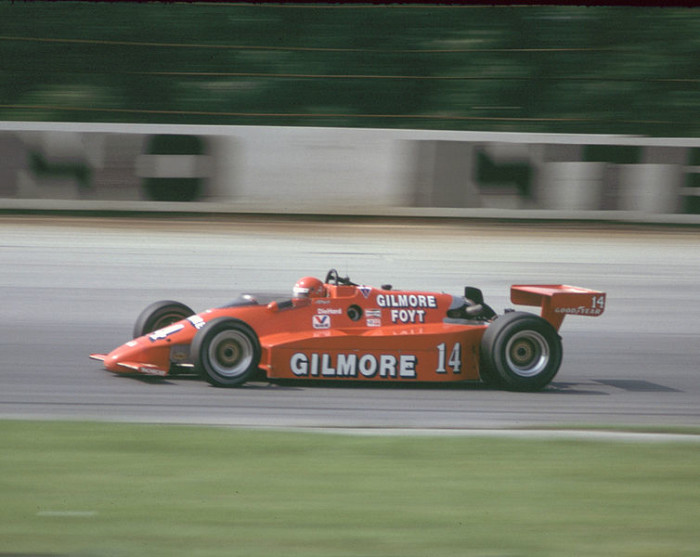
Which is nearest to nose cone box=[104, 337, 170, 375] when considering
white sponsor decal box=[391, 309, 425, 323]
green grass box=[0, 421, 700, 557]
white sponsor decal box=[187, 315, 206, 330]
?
white sponsor decal box=[187, 315, 206, 330]

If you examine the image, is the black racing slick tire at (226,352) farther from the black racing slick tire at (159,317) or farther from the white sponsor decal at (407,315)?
the white sponsor decal at (407,315)

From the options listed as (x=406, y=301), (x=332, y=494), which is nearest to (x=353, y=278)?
(x=406, y=301)

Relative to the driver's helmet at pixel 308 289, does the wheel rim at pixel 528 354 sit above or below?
below

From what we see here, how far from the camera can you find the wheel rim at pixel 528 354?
8.87 meters

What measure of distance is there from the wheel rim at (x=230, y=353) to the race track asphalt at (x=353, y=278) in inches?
6.8

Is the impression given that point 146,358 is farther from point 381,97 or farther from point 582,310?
point 381,97

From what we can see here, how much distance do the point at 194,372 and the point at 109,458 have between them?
2604 millimetres

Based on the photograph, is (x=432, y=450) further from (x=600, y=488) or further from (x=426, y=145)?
(x=426, y=145)

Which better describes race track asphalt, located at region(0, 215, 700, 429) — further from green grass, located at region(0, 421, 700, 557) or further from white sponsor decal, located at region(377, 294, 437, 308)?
green grass, located at region(0, 421, 700, 557)

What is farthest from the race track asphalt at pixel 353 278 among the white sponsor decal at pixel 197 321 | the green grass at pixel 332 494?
the green grass at pixel 332 494

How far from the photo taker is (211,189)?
711 inches

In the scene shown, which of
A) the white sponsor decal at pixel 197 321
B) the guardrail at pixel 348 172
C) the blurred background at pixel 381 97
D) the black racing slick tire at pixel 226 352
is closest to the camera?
the black racing slick tire at pixel 226 352

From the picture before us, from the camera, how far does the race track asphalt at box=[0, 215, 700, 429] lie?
8.05 m

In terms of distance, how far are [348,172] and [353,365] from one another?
390 inches
